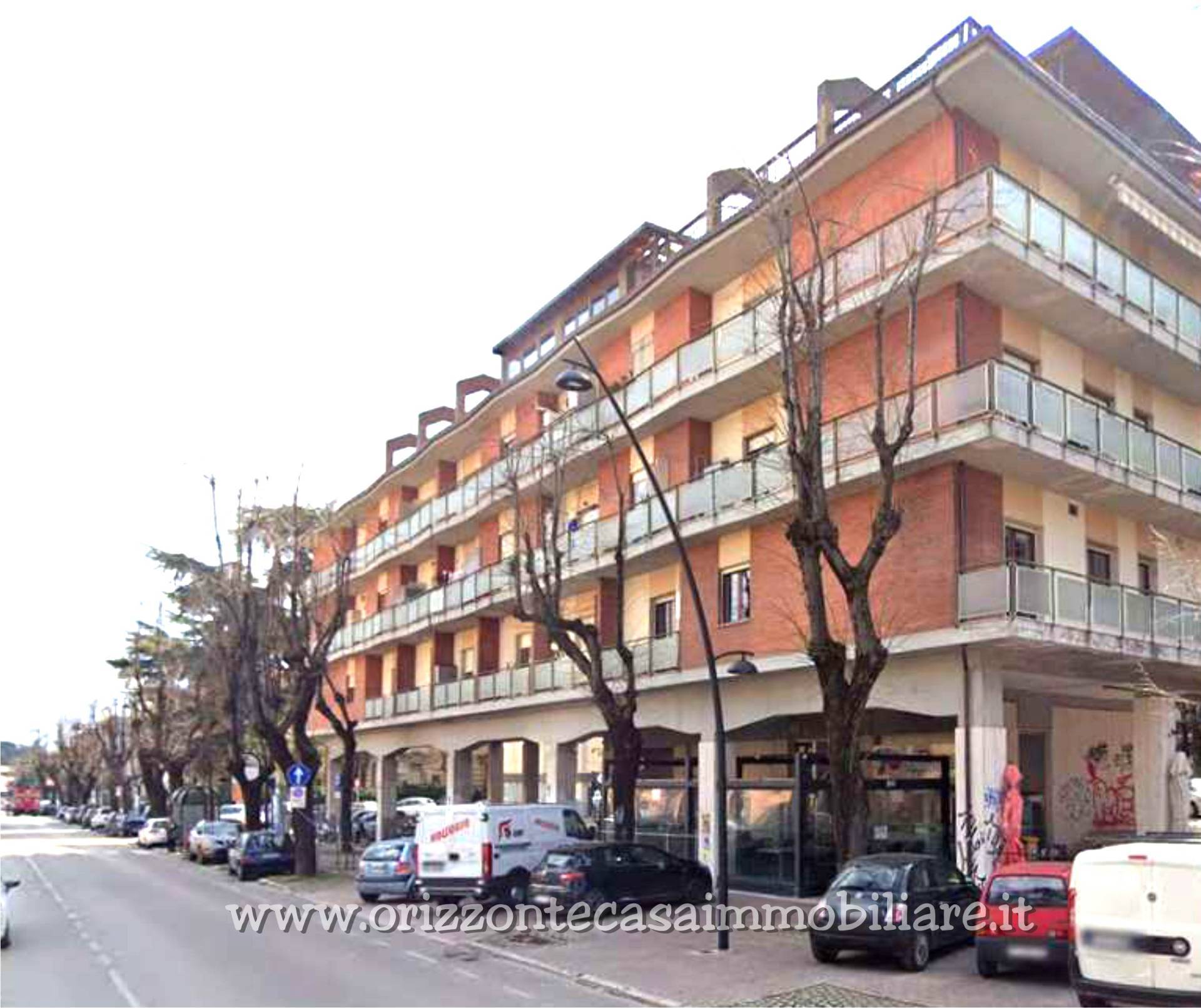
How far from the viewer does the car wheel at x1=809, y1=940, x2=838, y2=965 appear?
16.2m

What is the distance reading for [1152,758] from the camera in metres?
24.2

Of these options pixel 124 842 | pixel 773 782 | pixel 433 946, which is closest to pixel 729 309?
pixel 773 782

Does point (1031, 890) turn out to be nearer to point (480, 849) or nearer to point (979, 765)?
point (979, 765)

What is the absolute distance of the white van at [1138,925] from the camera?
1105 centimetres

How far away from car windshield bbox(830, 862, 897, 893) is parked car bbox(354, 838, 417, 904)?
12069 mm

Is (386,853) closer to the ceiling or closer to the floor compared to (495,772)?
closer to the floor

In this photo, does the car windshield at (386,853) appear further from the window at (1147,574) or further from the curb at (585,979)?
the window at (1147,574)

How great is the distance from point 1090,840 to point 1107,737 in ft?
20.7

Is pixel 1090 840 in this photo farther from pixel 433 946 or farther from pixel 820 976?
pixel 433 946

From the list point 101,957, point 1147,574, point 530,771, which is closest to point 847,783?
point 101,957

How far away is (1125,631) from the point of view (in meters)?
22.2

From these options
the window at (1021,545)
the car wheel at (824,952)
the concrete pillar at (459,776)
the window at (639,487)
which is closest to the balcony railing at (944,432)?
the window at (639,487)

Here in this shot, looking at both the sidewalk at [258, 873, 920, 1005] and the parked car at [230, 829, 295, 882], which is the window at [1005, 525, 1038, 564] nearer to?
the sidewalk at [258, 873, 920, 1005]

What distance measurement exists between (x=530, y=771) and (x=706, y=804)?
13929 millimetres
